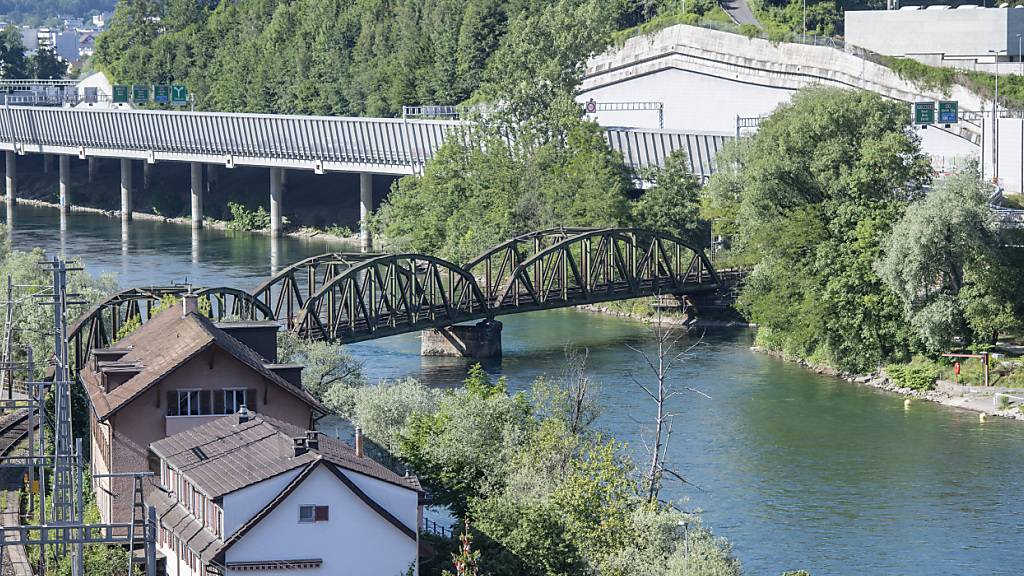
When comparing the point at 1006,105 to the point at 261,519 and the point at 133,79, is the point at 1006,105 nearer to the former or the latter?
the point at 261,519

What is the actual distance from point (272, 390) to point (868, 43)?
290ft

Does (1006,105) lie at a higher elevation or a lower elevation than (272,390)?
higher

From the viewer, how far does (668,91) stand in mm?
137625

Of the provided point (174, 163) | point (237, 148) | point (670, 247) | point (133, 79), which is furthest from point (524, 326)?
point (133, 79)

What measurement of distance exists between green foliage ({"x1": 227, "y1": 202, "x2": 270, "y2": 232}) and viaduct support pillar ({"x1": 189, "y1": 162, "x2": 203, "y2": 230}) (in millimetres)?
2377

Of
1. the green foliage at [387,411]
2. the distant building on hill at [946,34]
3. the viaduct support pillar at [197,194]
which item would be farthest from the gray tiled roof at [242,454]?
the viaduct support pillar at [197,194]

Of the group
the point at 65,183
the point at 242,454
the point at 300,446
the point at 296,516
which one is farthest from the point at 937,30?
the point at 296,516

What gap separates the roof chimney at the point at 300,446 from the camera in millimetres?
44625

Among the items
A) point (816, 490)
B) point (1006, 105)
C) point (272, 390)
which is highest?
point (1006, 105)

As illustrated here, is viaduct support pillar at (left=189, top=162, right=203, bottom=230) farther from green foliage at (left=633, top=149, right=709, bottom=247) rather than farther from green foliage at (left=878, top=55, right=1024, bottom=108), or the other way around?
green foliage at (left=878, top=55, right=1024, bottom=108)

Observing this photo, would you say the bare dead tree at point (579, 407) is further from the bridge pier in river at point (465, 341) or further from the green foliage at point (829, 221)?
the green foliage at point (829, 221)

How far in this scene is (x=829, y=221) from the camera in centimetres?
8606

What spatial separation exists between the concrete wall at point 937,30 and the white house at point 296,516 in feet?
304

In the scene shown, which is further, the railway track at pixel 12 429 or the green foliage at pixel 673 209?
the green foliage at pixel 673 209
